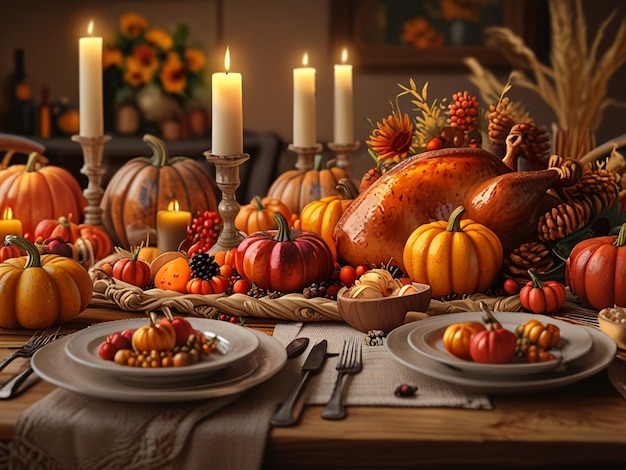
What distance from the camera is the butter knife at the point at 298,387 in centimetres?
97

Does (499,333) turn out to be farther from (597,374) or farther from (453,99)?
(453,99)

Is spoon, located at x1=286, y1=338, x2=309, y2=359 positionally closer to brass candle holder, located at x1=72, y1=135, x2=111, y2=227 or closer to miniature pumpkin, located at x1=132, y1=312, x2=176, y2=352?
miniature pumpkin, located at x1=132, y1=312, x2=176, y2=352

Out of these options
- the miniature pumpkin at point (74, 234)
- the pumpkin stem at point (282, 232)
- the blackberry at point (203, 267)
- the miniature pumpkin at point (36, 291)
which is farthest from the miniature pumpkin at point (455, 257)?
the miniature pumpkin at point (74, 234)

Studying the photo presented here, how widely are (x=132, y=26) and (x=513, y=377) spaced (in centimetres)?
332

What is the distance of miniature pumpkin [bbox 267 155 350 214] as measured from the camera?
2236 millimetres

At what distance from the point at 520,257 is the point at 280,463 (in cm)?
69

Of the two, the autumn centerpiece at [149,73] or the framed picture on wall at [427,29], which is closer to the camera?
the autumn centerpiece at [149,73]

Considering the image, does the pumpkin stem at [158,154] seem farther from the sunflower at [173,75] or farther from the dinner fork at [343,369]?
the sunflower at [173,75]

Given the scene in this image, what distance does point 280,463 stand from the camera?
3.14 ft

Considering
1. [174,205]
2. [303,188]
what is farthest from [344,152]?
[174,205]

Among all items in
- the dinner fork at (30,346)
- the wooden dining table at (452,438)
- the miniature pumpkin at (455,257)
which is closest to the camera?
the wooden dining table at (452,438)

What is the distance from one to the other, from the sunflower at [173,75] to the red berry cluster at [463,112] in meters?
2.50

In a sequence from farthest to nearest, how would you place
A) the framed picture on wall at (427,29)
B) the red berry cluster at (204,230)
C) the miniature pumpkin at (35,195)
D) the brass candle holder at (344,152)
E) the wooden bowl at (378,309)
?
the framed picture on wall at (427,29) < the brass candle holder at (344,152) < the miniature pumpkin at (35,195) < the red berry cluster at (204,230) < the wooden bowl at (378,309)

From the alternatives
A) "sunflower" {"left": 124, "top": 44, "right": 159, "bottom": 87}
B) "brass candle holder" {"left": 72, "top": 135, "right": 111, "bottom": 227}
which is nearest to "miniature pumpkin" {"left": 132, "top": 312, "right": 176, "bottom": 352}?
"brass candle holder" {"left": 72, "top": 135, "right": 111, "bottom": 227}
